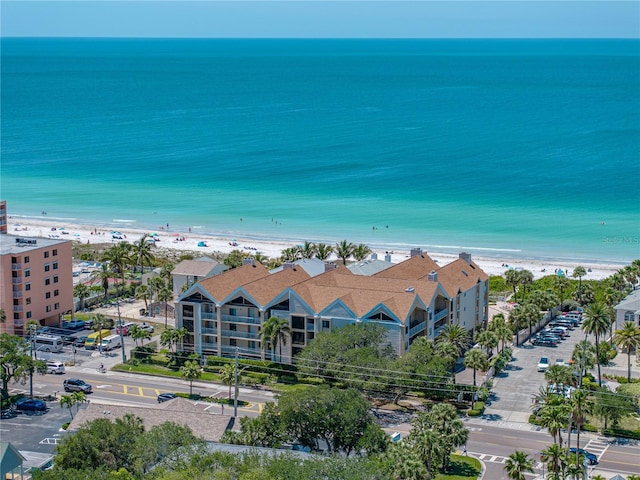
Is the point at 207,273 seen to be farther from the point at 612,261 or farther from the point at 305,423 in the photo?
the point at 612,261

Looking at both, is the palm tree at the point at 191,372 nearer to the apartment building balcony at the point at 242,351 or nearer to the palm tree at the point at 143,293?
the apartment building balcony at the point at 242,351

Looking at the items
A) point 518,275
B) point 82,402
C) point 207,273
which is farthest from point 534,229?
point 82,402

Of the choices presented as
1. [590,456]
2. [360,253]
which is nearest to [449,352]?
[590,456]

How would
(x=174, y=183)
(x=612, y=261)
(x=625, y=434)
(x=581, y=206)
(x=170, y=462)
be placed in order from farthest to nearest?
(x=174, y=183), (x=581, y=206), (x=612, y=261), (x=625, y=434), (x=170, y=462)

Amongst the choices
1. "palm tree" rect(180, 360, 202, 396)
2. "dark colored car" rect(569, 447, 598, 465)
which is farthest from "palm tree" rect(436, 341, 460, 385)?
"palm tree" rect(180, 360, 202, 396)

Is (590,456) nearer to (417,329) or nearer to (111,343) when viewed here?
(417,329)

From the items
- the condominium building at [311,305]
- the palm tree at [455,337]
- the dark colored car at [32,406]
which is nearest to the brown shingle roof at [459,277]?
the condominium building at [311,305]
